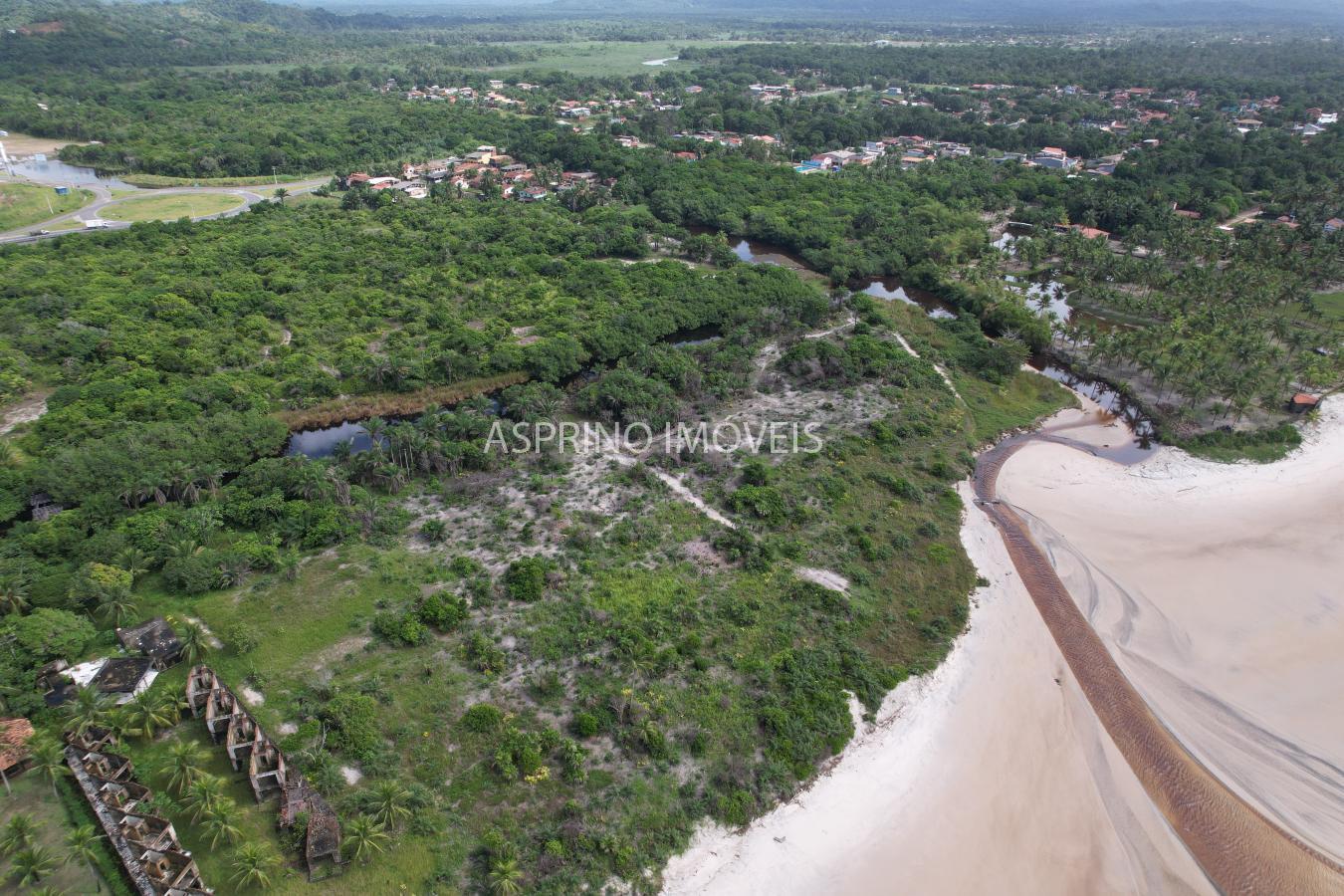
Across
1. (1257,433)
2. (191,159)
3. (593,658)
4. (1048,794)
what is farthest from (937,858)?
(191,159)

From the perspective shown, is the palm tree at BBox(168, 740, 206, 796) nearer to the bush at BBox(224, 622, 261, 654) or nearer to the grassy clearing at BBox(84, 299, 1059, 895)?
the grassy clearing at BBox(84, 299, 1059, 895)

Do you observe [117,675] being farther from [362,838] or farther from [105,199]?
[105,199]

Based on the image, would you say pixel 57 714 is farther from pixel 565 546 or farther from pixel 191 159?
pixel 191 159

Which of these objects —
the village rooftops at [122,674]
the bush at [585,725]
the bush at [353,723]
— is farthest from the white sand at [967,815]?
the village rooftops at [122,674]

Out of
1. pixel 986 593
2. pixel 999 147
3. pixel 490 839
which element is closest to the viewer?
pixel 490 839

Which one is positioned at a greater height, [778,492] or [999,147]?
[999,147]

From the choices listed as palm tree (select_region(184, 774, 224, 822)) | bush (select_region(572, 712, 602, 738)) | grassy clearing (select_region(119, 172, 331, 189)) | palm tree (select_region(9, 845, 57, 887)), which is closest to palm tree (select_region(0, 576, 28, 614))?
palm tree (select_region(9, 845, 57, 887))
